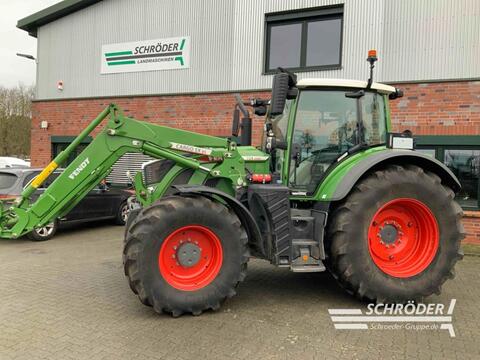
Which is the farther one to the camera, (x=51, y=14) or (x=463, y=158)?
(x=51, y=14)

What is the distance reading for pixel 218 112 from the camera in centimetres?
1074

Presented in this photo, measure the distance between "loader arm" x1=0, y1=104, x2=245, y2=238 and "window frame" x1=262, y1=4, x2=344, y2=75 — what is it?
5.72 m

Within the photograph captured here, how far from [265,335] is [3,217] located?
10.9ft

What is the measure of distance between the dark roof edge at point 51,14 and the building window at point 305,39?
545 centimetres

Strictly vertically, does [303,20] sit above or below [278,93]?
above

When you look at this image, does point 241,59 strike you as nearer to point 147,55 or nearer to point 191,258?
point 147,55

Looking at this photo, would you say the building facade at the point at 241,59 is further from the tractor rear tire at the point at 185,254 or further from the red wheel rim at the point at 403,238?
the tractor rear tire at the point at 185,254

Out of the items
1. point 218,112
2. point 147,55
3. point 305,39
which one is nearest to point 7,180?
point 147,55

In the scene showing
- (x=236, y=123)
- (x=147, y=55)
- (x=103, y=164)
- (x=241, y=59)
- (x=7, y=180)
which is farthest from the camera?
(x=147, y=55)

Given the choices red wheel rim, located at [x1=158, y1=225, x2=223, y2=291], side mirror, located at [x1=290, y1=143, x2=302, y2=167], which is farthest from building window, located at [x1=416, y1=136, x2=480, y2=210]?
red wheel rim, located at [x1=158, y1=225, x2=223, y2=291]

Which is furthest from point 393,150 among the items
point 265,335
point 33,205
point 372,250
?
point 33,205

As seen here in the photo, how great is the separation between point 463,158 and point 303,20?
473 cm

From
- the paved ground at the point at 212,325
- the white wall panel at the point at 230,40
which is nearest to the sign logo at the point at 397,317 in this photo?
the paved ground at the point at 212,325

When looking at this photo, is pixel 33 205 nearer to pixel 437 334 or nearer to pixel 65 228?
pixel 437 334
